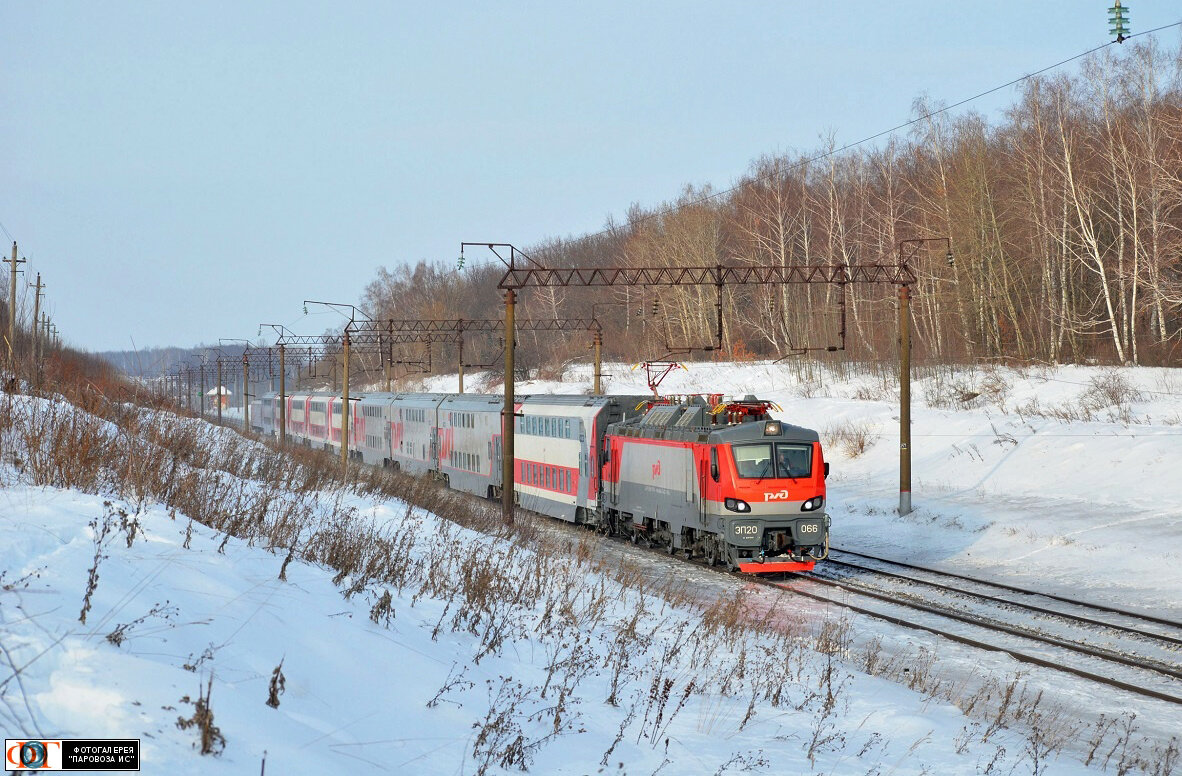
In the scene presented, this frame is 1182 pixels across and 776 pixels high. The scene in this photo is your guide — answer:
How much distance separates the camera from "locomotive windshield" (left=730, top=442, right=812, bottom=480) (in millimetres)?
18609

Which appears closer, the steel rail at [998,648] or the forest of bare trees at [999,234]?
the steel rail at [998,648]

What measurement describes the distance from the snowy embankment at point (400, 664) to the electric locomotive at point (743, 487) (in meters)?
2.48

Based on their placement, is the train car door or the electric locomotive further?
the train car door

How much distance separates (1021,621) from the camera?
15570mm

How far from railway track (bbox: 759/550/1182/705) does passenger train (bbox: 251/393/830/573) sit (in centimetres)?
126

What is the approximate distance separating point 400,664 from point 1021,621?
11589 millimetres

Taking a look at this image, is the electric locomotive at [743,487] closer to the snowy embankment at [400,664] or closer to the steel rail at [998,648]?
the steel rail at [998,648]

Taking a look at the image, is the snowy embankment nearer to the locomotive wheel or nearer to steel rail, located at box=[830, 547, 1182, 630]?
the locomotive wheel

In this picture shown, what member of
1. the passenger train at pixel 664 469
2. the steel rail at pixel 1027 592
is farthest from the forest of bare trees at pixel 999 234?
the steel rail at pixel 1027 592

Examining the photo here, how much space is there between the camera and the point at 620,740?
718 centimetres

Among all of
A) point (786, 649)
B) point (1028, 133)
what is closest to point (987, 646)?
point (786, 649)

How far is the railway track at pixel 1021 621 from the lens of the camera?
1264cm

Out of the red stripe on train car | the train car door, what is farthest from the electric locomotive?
the train car door

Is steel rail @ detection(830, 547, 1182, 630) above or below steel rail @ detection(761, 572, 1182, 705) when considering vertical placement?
below
